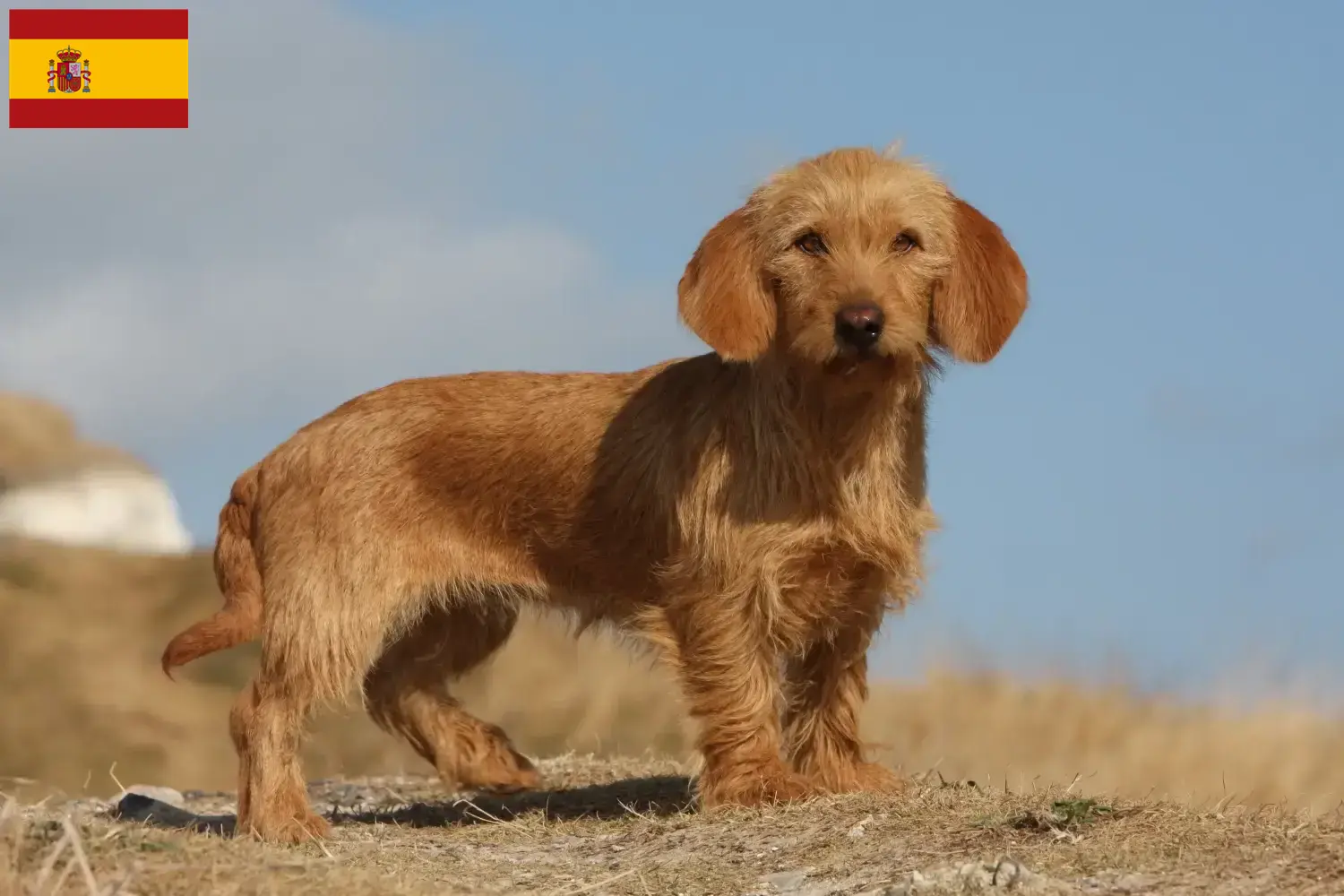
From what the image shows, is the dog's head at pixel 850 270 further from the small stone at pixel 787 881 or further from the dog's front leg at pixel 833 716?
the small stone at pixel 787 881

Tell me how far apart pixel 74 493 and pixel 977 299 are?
13.0 metres

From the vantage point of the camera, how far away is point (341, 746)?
46.2 ft

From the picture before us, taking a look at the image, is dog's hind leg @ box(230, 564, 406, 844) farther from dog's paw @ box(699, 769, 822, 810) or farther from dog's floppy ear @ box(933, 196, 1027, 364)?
dog's floppy ear @ box(933, 196, 1027, 364)

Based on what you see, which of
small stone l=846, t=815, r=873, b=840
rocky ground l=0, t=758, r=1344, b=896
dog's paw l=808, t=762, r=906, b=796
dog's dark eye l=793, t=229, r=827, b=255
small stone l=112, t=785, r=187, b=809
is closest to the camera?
rocky ground l=0, t=758, r=1344, b=896

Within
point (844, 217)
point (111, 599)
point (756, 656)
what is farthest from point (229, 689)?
point (844, 217)

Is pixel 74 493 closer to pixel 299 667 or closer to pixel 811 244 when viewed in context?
Answer: pixel 299 667

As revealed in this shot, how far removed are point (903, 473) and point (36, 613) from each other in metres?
12.2

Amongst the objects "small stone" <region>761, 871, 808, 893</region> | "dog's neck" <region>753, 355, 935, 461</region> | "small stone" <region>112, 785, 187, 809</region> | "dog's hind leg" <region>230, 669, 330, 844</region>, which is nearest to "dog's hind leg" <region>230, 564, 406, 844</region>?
"dog's hind leg" <region>230, 669, 330, 844</region>

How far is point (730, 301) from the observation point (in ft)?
22.3

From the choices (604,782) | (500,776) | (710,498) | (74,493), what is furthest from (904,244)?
(74,493)

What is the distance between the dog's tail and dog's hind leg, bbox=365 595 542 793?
1076 mm

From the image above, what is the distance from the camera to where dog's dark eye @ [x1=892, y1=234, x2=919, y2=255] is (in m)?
6.71

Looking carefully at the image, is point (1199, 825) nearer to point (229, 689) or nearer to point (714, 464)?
point (714, 464)

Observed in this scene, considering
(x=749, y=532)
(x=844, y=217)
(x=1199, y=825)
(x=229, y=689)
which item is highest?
(x=844, y=217)
